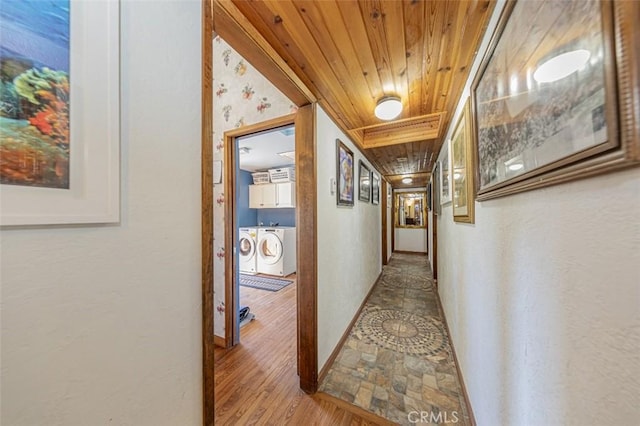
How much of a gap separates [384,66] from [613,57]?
46.2 inches

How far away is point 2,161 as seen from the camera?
15.0 inches

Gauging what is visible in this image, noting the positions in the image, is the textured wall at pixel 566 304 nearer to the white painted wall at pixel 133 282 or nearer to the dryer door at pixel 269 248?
the white painted wall at pixel 133 282

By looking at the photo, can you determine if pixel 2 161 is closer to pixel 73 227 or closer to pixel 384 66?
pixel 73 227

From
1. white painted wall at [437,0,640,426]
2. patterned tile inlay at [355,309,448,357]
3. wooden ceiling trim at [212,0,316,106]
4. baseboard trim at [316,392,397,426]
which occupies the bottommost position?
baseboard trim at [316,392,397,426]

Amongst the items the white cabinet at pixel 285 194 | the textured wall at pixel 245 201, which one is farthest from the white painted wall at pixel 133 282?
the textured wall at pixel 245 201

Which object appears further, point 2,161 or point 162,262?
point 162,262

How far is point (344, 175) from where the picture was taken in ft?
7.05

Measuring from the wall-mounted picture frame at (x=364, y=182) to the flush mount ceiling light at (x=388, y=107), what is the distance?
99 cm

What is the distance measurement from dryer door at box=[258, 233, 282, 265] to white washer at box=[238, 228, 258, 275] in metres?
0.15

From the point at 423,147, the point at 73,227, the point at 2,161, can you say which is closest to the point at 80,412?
the point at 73,227

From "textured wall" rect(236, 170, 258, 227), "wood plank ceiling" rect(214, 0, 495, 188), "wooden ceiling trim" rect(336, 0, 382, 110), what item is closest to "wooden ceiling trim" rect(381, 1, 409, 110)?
"wood plank ceiling" rect(214, 0, 495, 188)

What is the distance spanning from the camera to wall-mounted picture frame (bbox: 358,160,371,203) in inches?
108

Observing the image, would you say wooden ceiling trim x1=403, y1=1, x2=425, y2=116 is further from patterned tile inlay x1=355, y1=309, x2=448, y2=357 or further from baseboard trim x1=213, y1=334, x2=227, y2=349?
baseboard trim x1=213, y1=334, x2=227, y2=349

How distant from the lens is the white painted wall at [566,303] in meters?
0.36
